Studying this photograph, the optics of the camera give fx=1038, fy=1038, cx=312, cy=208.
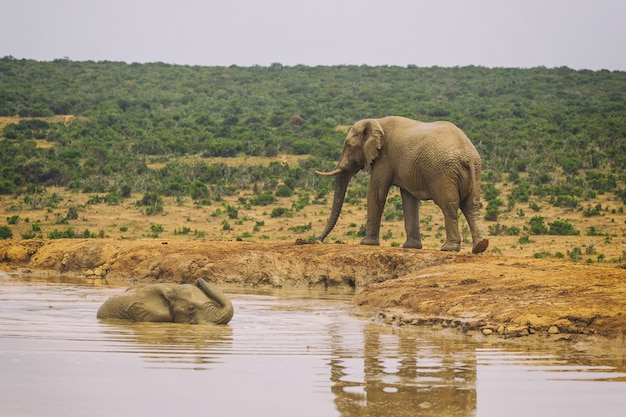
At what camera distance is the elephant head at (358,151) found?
1900 cm

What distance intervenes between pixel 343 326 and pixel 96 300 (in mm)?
4486

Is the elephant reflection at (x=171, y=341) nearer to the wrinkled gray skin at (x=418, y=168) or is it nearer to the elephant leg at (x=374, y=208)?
the wrinkled gray skin at (x=418, y=168)

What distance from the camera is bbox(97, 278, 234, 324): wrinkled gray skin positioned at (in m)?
12.8

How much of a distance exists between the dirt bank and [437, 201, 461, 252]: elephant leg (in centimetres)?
79

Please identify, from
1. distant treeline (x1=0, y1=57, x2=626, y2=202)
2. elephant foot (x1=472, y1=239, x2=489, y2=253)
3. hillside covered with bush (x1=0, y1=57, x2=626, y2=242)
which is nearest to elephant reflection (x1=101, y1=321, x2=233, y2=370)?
elephant foot (x1=472, y1=239, x2=489, y2=253)

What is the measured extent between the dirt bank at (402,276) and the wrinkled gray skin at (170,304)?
6.96 feet

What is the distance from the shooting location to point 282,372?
28.6 feet

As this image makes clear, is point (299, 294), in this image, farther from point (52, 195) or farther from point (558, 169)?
point (558, 169)

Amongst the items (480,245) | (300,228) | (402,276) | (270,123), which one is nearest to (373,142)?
(480,245)

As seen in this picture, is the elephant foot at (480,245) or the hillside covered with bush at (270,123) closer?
the elephant foot at (480,245)

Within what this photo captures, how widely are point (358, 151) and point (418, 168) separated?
1775 mm

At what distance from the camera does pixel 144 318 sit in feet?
42.8

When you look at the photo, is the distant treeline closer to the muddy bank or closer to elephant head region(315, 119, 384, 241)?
the muddy bank

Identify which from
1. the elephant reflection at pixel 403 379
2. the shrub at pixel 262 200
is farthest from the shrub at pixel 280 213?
the elephant reflection at pixel 403 379
